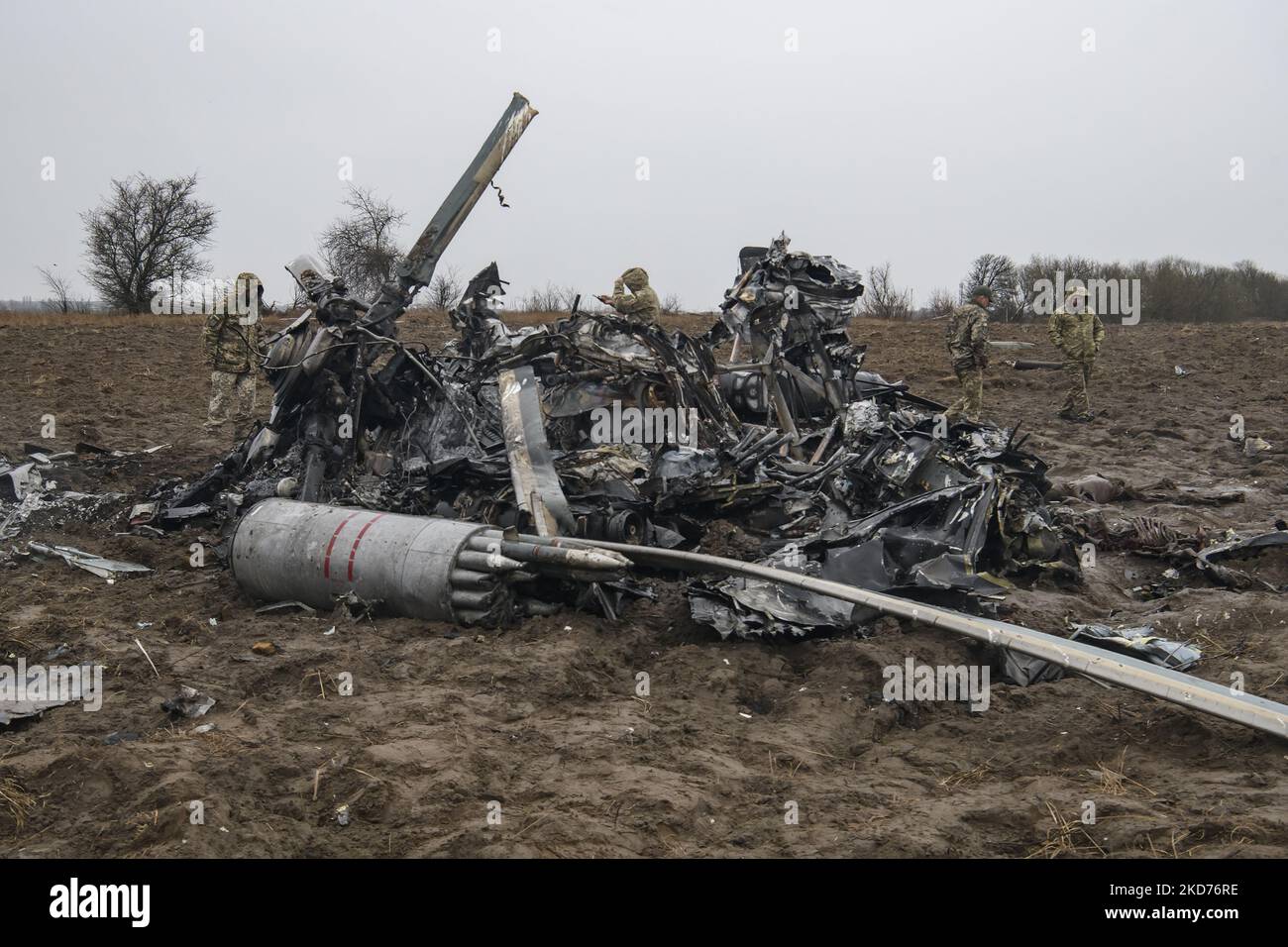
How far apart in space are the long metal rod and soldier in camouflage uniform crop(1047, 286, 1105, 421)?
373 inches

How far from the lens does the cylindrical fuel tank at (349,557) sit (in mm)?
5496

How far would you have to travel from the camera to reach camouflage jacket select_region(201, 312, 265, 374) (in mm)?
10969

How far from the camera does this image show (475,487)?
7.28 m

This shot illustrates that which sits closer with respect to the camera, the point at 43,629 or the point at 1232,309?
Answer: the point at 43,629

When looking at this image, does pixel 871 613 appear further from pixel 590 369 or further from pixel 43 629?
pixel 43 629

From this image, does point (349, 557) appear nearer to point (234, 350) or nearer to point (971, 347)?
point (234, 350)

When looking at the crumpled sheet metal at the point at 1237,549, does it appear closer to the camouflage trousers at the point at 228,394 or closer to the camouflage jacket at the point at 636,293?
the camouflage jacket at the point at 636,293

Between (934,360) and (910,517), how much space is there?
12.6 m

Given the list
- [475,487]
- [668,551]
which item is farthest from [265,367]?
[668,551]

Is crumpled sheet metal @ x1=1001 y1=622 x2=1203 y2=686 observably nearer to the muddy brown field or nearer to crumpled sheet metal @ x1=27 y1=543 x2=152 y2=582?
the muddy brown field

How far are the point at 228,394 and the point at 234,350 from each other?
596 mm

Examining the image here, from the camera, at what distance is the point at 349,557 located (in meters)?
5.71

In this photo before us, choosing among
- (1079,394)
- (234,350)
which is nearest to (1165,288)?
(1079,394)

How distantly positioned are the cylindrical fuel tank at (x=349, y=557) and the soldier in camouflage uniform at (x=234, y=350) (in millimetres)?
5545
